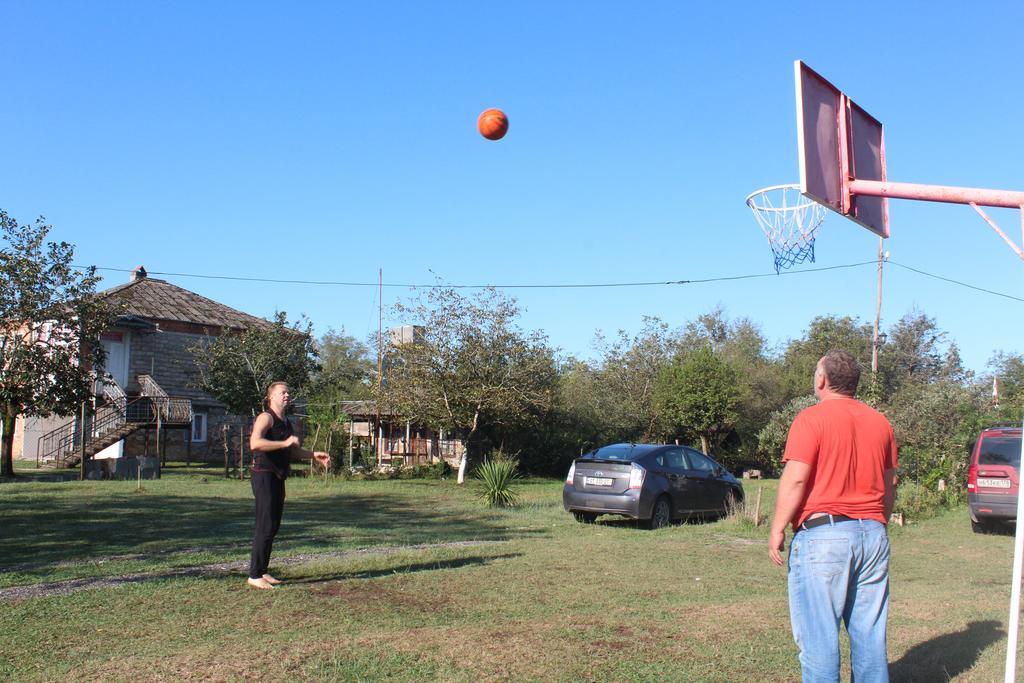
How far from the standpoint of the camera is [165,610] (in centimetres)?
691

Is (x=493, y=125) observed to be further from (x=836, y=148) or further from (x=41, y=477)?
(x=41, y=477)

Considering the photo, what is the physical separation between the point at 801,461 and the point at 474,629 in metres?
2.99

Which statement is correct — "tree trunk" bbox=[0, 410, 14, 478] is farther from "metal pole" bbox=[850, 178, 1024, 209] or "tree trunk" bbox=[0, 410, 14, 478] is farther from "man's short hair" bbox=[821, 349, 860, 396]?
"man's short hair" bbox=[821, 349, 860, 396]

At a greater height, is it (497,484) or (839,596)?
(839,596)

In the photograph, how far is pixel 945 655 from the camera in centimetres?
565

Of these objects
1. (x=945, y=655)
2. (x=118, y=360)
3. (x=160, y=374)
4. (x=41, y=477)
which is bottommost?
(x=41, y=477)

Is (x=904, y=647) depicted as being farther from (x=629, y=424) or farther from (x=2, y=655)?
(x=629, y=424)

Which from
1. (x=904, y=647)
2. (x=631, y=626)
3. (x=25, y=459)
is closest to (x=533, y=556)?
(x=631, y=626)

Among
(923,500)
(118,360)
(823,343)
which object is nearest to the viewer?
(923,500)

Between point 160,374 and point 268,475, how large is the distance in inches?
1322

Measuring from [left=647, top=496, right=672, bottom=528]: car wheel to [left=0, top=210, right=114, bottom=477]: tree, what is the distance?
63.0 ft

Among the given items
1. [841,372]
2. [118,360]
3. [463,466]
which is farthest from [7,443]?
[841,372]

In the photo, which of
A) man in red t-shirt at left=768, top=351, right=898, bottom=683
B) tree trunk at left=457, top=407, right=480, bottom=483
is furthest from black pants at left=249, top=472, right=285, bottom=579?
tree trunk at left=457, top=407, right=480, bottom=483

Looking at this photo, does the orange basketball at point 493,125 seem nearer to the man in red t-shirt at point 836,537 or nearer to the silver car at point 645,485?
the silver car at point 645,485
